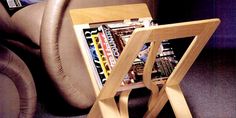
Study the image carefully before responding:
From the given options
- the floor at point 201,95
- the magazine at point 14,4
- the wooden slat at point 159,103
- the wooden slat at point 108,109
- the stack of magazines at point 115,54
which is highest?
the magazine at point 14,4

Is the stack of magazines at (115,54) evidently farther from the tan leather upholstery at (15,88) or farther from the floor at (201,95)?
the floor at (201,95)

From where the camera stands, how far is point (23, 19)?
4.93 ft

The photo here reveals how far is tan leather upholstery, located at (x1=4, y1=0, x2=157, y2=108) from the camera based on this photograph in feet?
4.54

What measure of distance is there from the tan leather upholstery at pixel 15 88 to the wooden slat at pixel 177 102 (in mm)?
561

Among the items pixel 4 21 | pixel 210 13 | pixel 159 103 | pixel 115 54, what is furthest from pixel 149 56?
pixel 210 13

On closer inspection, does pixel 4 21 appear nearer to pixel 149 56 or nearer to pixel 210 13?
pixel 149 56

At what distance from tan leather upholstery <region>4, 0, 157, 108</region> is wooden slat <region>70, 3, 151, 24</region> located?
0.51ft

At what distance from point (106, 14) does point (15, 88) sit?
486 mm

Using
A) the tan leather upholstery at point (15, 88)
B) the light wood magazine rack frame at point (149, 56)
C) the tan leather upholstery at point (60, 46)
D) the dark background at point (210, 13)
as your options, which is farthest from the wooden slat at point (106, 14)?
the dark background at point (210, 13)

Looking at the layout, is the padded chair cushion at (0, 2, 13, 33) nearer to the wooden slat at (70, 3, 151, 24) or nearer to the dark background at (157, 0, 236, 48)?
the wooden slat at (70, 3, 151, 24)

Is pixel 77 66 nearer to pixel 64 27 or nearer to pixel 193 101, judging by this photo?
pixel 64 27

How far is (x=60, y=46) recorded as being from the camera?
4.69 ft

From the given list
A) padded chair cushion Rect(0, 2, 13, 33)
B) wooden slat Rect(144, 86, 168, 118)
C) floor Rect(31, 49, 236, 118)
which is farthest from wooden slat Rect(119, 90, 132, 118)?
padded chair cushion Rect(0, 2, 13, 33)

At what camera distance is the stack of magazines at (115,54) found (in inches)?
45.8
